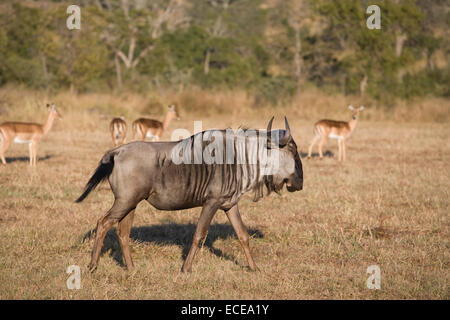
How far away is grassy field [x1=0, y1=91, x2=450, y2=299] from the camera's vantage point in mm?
5719

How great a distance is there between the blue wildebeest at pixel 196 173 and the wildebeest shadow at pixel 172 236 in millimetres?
969

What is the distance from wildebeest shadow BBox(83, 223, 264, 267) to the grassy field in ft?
0.05

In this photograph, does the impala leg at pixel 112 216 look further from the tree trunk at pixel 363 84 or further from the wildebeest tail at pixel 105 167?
the tree trunk at pixel 363 84

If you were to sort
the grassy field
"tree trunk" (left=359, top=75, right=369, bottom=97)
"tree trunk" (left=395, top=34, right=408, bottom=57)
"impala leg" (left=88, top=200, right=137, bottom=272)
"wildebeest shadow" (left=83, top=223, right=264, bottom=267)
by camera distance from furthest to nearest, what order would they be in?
1. "tree trunk" (left=395, top=34, right=408, bottom=57)
2. "tree trunk" (left=359, top=75, right=369, bottom=97)
3. "wildebeest shadow" (left=83, top=223, right=264, bottom=267)
4. "impala leg" (left=88, top=200, right=137, bottom=272)
5. the grassy field

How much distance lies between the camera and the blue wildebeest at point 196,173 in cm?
585

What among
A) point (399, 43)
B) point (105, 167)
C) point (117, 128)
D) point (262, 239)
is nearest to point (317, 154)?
point (117, 128)

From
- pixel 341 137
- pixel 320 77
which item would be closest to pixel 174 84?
pixel 320 77

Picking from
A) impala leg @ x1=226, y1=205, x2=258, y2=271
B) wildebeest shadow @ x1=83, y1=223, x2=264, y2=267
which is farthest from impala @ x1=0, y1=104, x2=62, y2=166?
impala leg @ x1=226, y1=205, x2=258, y2=271

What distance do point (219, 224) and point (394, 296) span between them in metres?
3.44

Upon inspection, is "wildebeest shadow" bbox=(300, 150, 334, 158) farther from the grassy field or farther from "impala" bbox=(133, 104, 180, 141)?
"impala" bbox=(133, 104, 180, 141)

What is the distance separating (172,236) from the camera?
7801 mm

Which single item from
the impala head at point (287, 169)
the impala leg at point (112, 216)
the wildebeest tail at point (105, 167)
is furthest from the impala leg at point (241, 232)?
the wildebeest tail at point (105, 167)
